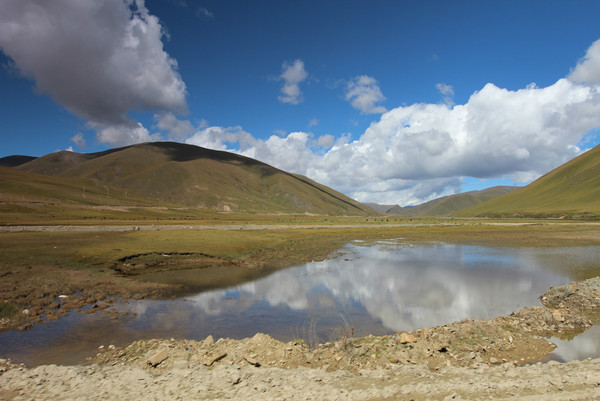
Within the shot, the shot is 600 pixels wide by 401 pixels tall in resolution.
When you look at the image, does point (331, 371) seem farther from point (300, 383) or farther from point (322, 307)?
point (322, 307)

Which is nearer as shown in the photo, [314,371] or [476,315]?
[314,371]

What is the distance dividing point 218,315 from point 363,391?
1219 cm

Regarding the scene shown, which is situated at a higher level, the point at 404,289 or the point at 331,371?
the point at 331,371

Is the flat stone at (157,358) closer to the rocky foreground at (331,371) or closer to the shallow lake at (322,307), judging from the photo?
the rocky foreground at (331,371)

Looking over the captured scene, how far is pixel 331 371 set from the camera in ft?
38.7

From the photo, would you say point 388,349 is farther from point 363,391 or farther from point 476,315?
point 476,315

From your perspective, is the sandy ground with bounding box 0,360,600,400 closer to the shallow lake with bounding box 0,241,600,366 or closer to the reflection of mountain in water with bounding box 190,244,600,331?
the shallow lake with bounding box 0,241,600,366

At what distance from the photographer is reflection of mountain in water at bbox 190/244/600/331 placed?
67.5 feet

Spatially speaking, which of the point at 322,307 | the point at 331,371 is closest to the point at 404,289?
→ the point at 322,307

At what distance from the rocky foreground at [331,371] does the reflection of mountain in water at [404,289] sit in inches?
169

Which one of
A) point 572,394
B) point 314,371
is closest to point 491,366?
point 572,394

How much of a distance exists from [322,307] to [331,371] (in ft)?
32.0

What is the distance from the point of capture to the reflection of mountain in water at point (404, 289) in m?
20.6

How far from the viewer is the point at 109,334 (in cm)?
1639
